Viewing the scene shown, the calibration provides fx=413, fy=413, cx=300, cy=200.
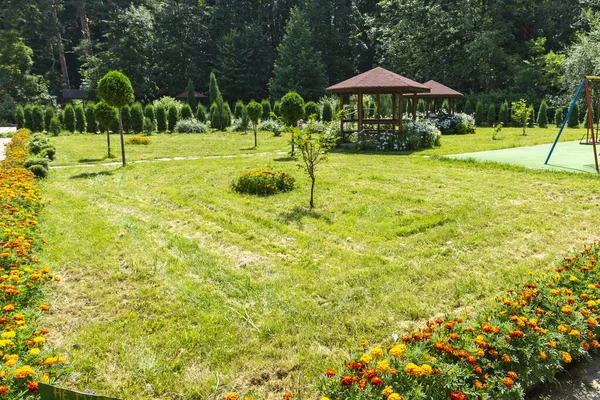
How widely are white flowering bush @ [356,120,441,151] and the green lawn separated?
546cm

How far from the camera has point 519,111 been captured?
63.5 ft

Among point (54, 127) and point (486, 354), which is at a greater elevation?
point (54, 127)

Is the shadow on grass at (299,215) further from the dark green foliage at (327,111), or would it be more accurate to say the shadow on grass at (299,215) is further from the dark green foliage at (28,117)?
the dark green foliage at (28,117)

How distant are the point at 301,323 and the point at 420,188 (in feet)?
17.2

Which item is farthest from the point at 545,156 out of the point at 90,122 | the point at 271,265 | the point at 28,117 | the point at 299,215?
the point at 28,117

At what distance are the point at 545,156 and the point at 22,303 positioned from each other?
12.3 m

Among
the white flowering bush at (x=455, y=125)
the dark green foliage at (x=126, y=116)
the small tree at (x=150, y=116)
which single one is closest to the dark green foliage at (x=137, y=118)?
the dark green foliage at (x=126, y=116)

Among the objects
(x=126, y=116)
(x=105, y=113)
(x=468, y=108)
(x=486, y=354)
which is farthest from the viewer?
(x=468, y=108)

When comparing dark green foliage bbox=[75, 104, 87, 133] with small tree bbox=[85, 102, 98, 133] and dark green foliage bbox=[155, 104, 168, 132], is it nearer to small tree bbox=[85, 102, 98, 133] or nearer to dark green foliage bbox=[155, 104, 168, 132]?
small tree bbox=[85, 102, 98, 133]

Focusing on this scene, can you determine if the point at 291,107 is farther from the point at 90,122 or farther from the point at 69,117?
the point at 69,117

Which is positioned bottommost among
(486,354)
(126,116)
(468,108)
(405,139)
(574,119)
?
(486,354)

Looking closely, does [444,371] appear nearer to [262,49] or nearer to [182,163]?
[182,163]

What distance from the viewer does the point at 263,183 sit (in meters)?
7.87

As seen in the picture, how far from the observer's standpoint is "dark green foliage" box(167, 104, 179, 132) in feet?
79.3
